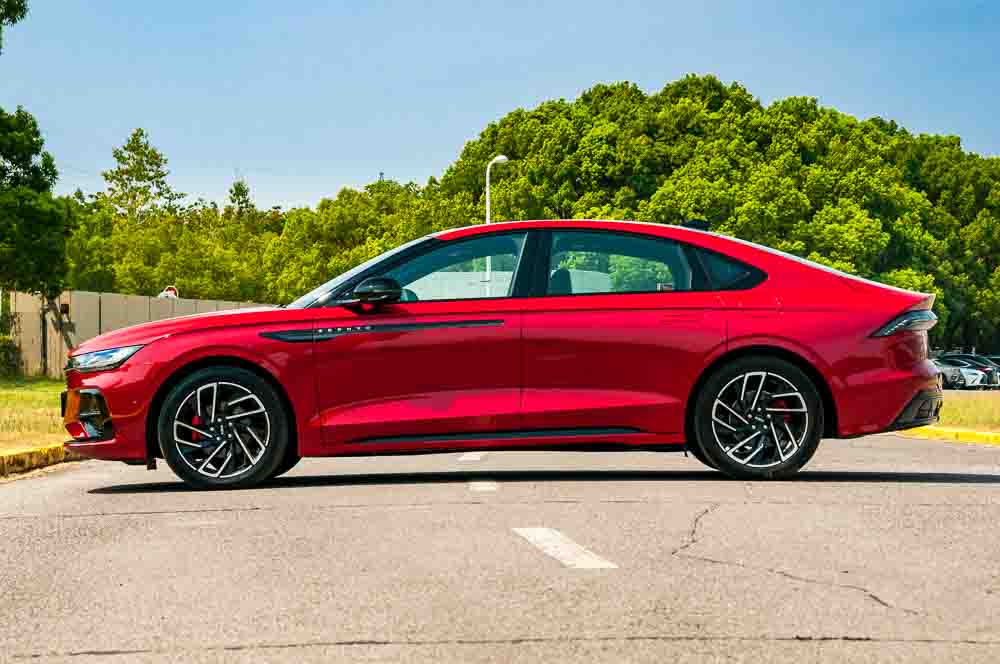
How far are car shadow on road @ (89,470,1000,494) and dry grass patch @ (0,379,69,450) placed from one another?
14.4 ft

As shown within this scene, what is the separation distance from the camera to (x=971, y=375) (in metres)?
58.8

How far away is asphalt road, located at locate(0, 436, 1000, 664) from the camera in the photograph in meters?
4.73

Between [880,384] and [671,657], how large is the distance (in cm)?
533

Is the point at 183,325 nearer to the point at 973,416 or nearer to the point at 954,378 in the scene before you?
the point at 973,416

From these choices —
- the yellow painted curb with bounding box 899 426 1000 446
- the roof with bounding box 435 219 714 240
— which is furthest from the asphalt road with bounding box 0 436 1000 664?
the yellow painted curb with bounding box 899 426 1000 446

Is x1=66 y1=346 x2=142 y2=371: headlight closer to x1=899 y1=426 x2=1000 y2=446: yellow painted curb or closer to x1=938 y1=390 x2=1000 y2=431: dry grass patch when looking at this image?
x1=899 y1=426 x2=1000 y2=446: yellow painted curb

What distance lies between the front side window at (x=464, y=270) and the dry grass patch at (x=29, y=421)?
→ 5.95 meters

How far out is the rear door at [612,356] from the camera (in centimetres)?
934

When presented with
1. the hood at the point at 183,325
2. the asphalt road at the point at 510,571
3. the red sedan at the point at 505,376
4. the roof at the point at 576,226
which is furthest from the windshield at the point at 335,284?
the asphalt road at the point at 510,571

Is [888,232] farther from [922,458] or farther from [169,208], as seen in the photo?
[169,208]

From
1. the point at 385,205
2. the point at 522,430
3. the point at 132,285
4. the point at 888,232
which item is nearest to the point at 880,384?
the point at 522,430

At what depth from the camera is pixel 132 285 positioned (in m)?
75.1

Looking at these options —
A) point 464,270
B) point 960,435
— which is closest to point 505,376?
point 464,270

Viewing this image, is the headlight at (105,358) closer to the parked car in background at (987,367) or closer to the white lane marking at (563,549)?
the white lane marking at (563,549)
